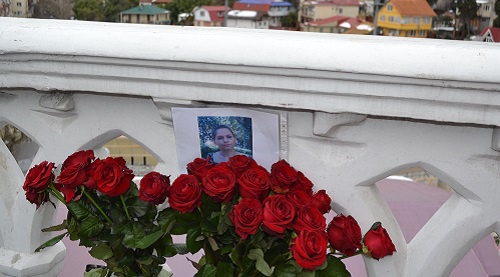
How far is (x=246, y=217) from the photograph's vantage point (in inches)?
29.9

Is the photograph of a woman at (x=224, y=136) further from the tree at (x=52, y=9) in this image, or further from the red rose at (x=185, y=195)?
the tree at (x=52, y=9)

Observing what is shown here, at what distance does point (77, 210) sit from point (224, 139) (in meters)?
0.25

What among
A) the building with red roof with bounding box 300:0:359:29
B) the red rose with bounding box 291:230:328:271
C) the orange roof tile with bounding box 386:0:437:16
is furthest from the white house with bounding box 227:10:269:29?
the red rose with bounding box 291:230:328:271

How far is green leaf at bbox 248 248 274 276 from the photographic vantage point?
0.78m

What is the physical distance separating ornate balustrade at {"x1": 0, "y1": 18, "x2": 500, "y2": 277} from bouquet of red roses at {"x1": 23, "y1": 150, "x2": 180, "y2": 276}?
112mm

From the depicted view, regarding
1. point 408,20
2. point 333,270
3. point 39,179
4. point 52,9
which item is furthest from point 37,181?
point 408,20

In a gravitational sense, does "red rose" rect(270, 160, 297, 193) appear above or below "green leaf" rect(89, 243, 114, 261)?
above

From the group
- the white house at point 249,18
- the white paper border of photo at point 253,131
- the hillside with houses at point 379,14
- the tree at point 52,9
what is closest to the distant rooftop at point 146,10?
the hillside with houses at point 379,14

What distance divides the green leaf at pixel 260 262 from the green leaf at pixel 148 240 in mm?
147

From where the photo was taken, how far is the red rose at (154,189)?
819 mm

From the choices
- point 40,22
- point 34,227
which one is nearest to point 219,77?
point 40,22

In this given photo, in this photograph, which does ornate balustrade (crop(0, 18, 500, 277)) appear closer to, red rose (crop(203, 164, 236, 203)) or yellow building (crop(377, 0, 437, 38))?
red rose (crop(203, 164, 236, 203))

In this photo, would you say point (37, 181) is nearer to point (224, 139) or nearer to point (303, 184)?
point (224, 139)

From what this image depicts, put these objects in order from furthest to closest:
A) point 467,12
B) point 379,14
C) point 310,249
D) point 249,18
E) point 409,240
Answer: point 249,18 → point 379,14 → point 409,240 → point 467,12 → point 310,249
